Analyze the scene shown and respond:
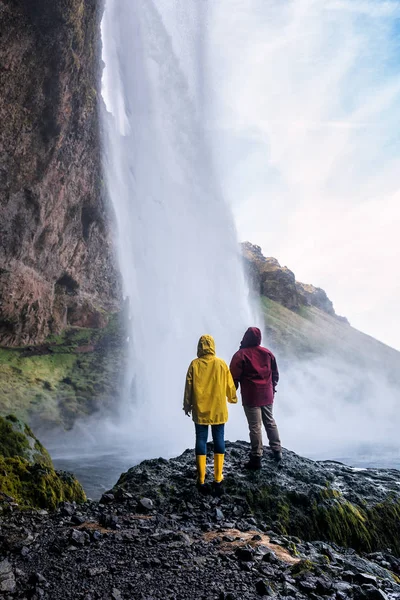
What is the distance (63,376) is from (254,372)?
1144 inches

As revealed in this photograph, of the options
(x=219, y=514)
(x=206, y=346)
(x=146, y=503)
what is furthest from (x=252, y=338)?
(x=146, y=503)

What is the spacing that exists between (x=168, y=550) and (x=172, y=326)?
35421 millimetres

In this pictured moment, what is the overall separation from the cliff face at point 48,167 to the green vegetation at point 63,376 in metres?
1.26

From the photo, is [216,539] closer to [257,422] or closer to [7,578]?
[7,578]

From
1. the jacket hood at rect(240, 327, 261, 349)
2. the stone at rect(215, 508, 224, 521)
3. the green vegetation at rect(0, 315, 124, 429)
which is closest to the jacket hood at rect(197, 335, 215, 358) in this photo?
the jacket hood at rect(240, 327, 261, 349)

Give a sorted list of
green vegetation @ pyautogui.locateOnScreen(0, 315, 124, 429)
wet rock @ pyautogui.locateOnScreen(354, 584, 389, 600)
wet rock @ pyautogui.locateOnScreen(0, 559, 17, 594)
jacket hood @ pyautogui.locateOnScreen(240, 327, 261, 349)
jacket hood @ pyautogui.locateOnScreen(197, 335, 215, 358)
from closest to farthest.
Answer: wet rock @ pyautogui.locateOnScreen(0, 559, 17, 594), wet rock @ pyautogui.locateOnScreen(354, 584, 389, 600), jacket hood @ pyautogui.locateOnScreen(197, 335, 215, 358), jacket hood @ pyautogui.locateOnScreen(240, 327, 261, 349), green vegetation @ pyautogui.locateOnScreen(0, 315, 124, 429)

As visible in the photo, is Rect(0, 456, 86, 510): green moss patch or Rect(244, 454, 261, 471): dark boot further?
Rect(244, 454, 261, 471): dark boot

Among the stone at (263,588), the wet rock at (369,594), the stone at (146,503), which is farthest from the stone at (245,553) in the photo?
the stone at (146,503)

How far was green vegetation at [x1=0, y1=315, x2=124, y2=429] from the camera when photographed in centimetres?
2922

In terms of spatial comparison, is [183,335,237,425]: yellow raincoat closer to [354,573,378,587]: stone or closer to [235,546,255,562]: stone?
[235,546,255,562]: stone

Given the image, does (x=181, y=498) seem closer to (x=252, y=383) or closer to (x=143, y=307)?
(x=252, y=383)

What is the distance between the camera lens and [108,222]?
43.9 meters

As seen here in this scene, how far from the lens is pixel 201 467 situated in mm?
7188

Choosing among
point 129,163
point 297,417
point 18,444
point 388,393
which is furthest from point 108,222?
point 388,393
